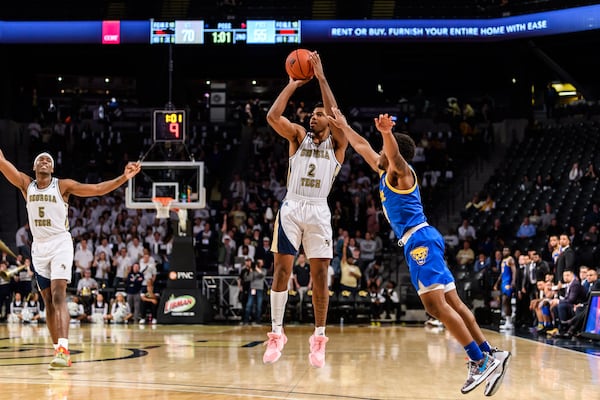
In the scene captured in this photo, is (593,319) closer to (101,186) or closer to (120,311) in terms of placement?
(101,186)

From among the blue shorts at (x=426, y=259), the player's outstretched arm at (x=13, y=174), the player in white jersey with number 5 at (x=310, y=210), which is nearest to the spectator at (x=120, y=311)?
the player's outstretched arm at (x=13, y=174)

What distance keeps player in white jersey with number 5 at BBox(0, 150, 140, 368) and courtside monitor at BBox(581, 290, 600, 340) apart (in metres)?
7.93

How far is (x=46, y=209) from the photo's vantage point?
895cm

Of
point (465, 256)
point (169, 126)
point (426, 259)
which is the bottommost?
point (465, 256)

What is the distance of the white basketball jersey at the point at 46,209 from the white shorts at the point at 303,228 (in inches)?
102

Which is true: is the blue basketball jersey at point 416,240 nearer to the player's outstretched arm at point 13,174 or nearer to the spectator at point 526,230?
the player's outstretched arm at point 13,174

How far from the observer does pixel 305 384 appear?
7613 millimetres

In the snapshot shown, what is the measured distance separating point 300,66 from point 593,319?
8068 millimetres

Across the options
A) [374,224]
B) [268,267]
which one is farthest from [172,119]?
[374,224]

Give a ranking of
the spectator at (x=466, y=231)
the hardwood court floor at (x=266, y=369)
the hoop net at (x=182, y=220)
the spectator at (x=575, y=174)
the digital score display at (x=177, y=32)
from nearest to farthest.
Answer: the hardwood court floor at (x=266, y=369) < the hoop net at (x=182, y=220) < the spectator at (x=466, y=231) < the spectator at (x=575, y=174) < the digital score display at (x=177, y=32)

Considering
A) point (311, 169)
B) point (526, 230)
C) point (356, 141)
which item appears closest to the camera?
point (356, 141)

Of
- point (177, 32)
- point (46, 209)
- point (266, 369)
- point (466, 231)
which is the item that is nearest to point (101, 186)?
point (46, 209)

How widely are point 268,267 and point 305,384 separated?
479 inches

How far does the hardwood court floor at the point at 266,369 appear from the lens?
7.09 m
